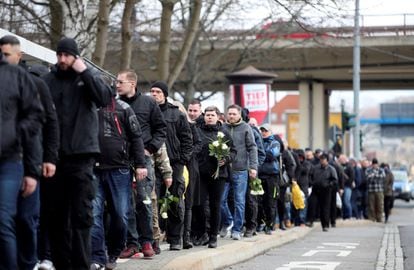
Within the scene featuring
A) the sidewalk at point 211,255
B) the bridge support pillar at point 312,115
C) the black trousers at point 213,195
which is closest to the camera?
the sidewalk at point 211,255

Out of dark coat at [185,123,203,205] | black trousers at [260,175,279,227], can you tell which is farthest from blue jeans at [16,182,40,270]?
black trousers at [260,175,279,227]

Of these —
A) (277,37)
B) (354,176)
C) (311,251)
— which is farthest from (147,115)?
(277,37)

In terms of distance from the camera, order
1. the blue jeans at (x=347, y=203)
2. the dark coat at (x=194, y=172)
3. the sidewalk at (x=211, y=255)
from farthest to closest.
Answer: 1. the blue jeans at (x=347, y=203)
2. the dark coat at (x=194, y=172)
3. the sidewalk at (x=211, y=255)

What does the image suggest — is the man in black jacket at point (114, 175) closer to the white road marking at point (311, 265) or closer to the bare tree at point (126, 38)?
the white road marking at point (311, 265)

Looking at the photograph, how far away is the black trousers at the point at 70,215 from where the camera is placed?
8.70 m

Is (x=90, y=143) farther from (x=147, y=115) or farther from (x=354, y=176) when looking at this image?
(x=354, y=176)

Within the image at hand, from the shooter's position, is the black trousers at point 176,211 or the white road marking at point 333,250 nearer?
the black trousers at point 176,211

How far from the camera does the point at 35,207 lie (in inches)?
318

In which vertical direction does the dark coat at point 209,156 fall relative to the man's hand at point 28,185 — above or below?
above

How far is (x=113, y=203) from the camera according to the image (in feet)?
33.2

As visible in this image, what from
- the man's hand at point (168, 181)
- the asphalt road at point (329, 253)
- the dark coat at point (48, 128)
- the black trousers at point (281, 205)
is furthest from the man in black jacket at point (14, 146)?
the black trousers at point (281, 205)

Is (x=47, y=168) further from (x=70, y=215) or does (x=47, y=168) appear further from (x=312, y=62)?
(x=312, y=62)

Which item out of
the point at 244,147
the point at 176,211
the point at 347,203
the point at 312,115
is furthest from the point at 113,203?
the point at 312,115

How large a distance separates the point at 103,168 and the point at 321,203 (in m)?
15.2
